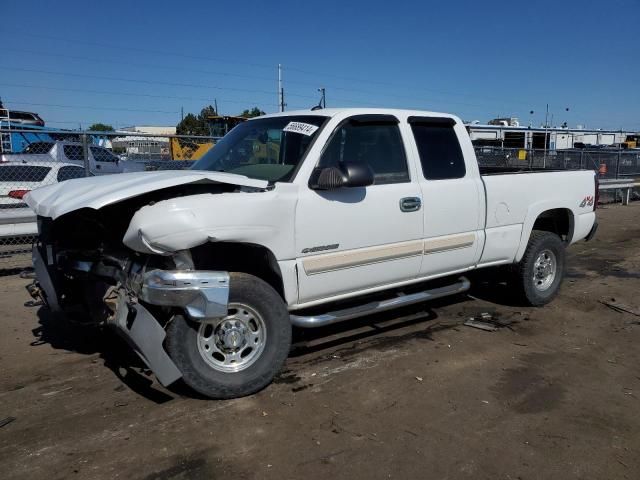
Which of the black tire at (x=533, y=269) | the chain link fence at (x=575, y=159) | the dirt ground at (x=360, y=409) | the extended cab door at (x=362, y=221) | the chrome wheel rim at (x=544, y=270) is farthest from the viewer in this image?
the chain link fence at (x=575, y=159)

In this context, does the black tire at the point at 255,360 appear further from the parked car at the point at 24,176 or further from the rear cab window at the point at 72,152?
the rear cab window at the point at 72,152

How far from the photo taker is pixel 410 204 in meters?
4.73

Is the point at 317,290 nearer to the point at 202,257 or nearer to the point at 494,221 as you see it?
the point at 202,257

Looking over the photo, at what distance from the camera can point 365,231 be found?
4441 mm

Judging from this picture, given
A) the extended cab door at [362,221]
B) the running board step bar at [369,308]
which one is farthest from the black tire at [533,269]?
the extended cab door at [362,221]

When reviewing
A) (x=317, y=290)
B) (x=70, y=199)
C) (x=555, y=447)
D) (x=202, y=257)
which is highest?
(x=70, y=199)

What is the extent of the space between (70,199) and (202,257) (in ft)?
3.10

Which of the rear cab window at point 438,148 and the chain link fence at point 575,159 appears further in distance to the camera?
the chain link fence at point 575,159

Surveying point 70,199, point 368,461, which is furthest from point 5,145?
point 368,461

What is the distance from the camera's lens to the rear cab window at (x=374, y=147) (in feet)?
14.9

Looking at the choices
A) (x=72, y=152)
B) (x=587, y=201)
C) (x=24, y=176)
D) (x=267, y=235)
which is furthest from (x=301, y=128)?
(x=72, y=152)

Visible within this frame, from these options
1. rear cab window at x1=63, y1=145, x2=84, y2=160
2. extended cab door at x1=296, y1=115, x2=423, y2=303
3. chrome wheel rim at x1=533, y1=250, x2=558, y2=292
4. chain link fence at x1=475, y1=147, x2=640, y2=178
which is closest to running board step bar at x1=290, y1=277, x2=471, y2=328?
extended cab door at x1=296, y1=115, x2=423, y2=303

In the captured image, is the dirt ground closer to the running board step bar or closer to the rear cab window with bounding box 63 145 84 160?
the running board step bar

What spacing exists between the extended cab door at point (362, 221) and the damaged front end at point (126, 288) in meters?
0.84
